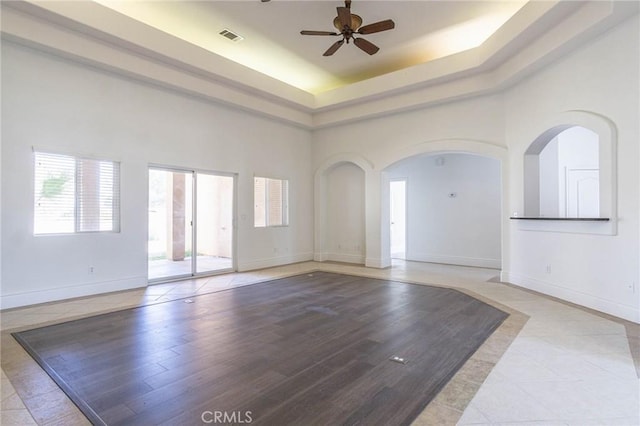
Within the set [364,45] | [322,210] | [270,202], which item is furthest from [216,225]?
[364,45]

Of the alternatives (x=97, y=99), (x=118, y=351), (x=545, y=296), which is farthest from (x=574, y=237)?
(x=97, y=99)

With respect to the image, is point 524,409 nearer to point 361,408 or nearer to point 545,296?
point 361,408

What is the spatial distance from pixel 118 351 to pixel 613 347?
4.75 meters

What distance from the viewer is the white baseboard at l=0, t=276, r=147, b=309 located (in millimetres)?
4449

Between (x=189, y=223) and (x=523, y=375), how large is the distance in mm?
5889

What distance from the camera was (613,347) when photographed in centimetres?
315

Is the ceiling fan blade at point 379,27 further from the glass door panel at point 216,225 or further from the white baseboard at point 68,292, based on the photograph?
the white baseboard at point 68,292

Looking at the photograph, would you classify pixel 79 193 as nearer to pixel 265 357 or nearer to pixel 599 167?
pixel 265 357

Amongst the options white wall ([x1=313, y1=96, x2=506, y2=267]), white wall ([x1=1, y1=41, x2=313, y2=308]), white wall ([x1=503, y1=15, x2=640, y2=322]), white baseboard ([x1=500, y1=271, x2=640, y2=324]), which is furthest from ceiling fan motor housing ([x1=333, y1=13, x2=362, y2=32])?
white baseboard ([x1=500, y1=271, x2=640, y2=324])

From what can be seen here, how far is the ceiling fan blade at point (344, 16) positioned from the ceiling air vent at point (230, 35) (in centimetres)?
214

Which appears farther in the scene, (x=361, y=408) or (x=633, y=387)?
(x=633, y=387)

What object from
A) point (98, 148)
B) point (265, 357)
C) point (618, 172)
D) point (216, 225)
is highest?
point (98, 148)

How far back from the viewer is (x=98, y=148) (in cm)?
525

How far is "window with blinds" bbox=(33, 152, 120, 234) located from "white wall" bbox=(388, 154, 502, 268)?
5819 millimetres
